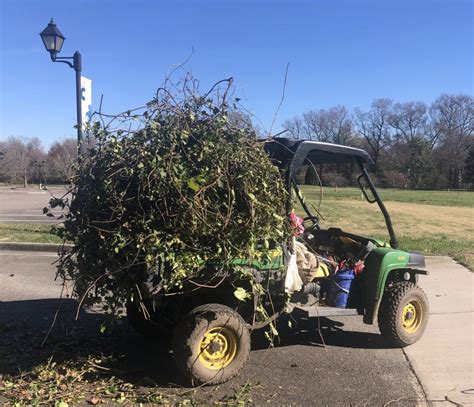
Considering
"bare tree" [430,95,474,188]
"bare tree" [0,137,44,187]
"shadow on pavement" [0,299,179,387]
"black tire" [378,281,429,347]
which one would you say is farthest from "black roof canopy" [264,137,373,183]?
"bare tree" [430,95,474,188]

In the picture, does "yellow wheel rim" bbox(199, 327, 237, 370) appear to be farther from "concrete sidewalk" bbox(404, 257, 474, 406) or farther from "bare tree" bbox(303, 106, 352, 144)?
"bare tree" bbox(303, 106, 352, 144)

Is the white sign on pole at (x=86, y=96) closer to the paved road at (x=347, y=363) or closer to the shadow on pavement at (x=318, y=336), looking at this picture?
the paved road at (x=347, y=363)

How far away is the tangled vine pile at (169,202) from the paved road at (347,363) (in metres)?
1.03

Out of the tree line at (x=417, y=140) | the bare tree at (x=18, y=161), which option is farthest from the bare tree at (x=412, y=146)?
the bare tree at (x=18, y=161)

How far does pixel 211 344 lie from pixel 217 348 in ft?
0.24

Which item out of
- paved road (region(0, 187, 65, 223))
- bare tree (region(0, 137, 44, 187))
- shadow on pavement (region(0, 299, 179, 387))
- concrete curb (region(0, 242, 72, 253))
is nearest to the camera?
shadow on pavement (region(0, 299, 179, 387))

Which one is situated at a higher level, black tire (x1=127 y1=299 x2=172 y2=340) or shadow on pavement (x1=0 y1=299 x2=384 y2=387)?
black tire (x1=127 y1=299 x2=172 y2=340)

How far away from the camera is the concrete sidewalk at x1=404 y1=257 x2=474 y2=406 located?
4.24 m

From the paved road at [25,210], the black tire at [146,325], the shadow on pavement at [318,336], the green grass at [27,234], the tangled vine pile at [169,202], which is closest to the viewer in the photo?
the tangled vine pile at [169,202]

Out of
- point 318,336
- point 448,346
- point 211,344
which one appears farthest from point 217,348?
point 448,346

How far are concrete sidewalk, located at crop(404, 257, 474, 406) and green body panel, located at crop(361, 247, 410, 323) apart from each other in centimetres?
63

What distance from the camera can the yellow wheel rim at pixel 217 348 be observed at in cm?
411

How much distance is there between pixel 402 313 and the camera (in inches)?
201

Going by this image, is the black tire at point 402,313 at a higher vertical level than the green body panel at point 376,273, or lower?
lower
